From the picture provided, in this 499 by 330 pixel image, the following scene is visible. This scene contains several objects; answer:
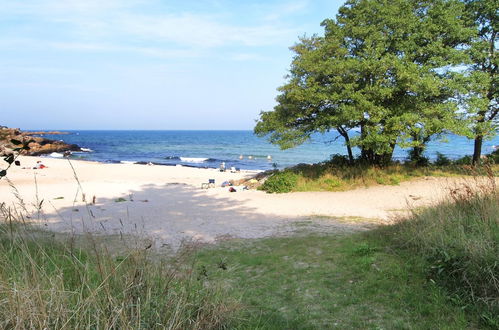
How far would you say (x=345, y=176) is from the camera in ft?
53.4

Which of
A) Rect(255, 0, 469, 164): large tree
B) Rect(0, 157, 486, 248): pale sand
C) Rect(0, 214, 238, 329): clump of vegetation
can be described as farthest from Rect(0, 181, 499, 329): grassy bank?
Rect(255, 0, 469, 164): large tree

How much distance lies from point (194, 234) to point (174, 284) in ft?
17.8

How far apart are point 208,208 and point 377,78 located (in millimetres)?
8070

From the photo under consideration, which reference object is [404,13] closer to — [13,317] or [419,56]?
[419,56]

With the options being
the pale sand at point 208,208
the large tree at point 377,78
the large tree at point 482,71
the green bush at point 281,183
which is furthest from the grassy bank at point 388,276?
the large tree at point 482,71

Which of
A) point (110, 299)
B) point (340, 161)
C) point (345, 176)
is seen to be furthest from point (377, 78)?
point (110, 299)

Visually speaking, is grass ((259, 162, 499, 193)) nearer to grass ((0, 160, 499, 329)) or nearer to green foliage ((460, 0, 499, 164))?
green foliage ((460, 0, 499, 164))

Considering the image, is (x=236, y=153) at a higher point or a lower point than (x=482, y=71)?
lower

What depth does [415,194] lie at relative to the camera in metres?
13.8

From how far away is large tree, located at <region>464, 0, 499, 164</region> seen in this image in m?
15.3

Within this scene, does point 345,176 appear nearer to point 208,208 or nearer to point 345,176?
point 345,176

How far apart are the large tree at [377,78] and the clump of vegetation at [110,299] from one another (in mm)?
11313

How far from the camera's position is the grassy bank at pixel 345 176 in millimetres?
15562

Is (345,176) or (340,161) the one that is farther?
(340,161)
